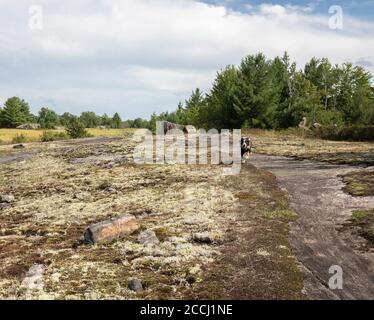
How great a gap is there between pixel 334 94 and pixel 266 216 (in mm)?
99327

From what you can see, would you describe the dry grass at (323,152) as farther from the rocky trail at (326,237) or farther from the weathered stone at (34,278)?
the weathered stone at (34,278)

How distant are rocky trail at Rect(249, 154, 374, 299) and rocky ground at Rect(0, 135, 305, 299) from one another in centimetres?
56

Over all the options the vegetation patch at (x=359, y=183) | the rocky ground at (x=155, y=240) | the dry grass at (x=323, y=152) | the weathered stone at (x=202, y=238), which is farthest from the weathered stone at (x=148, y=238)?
the dry grass at (x=323, y=152)

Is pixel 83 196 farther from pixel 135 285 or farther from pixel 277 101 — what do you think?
pixel 277 101

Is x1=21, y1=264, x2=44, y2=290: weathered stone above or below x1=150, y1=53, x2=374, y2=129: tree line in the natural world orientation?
below

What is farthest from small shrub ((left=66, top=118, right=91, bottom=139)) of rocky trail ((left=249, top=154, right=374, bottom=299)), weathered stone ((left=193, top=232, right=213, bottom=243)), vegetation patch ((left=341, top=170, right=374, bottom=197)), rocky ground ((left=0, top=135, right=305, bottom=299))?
weathered stone ((left=193, top=232, right=213, bottom=243))

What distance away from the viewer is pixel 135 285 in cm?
1340

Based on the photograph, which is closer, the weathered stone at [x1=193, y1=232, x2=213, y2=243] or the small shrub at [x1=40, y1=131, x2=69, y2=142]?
the weathered stone at [x1=193, y1=232, x2=213, y2=243]

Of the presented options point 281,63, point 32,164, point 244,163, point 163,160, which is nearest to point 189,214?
point 244,163

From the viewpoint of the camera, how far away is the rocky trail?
13.2 metres

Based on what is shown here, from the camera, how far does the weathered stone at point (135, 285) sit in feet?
43.7

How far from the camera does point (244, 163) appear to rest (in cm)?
3872

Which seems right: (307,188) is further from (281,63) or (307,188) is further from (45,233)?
(281,63)

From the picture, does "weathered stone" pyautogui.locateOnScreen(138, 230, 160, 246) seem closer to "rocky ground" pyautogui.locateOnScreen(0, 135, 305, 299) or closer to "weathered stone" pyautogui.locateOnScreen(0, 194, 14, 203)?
"rocky ground" pyautogui.locateOnScreen(0, 135, 305, 299)
